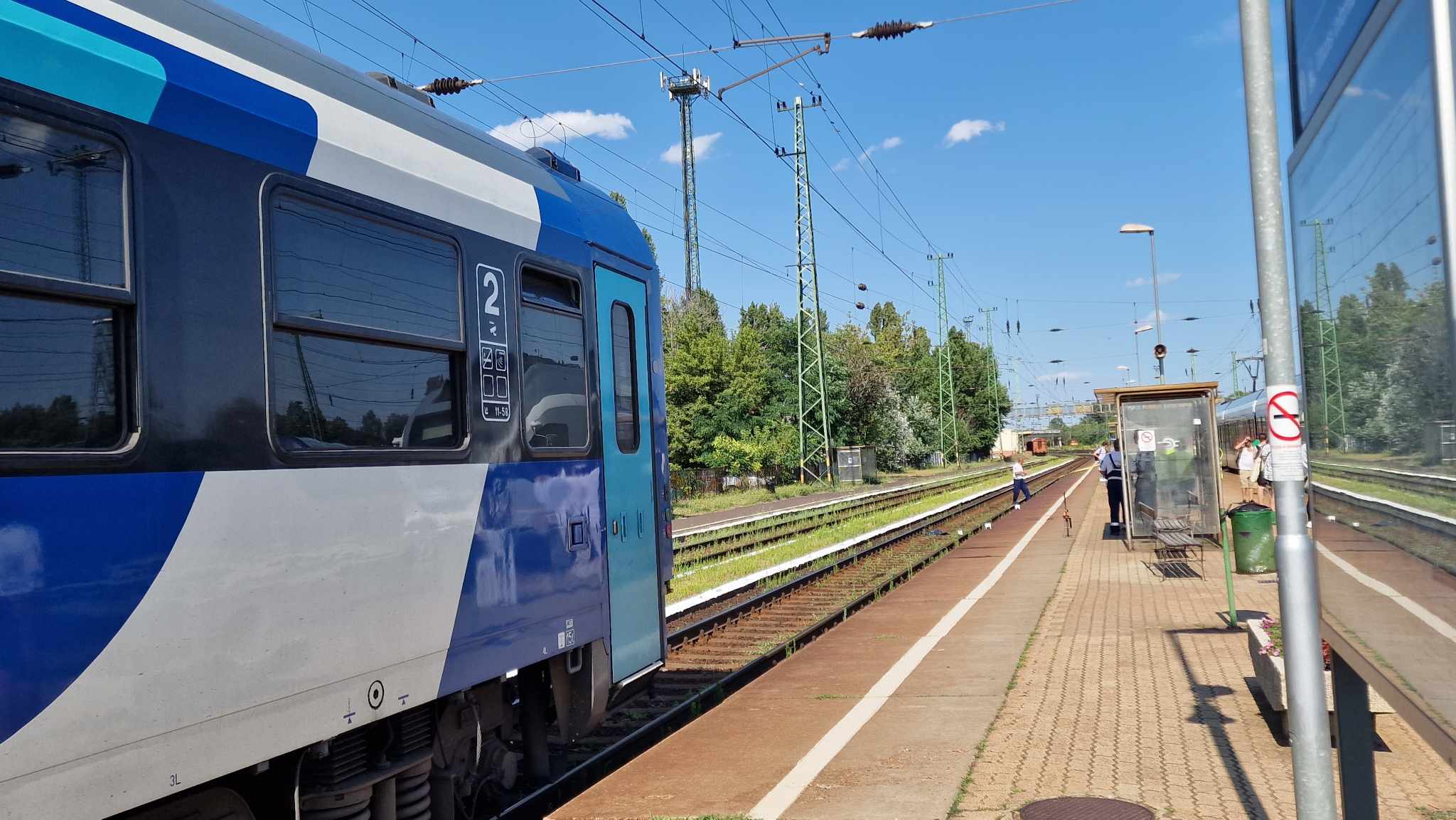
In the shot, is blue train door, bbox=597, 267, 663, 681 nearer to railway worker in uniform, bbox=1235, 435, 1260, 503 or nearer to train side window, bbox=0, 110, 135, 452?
train side window, bbox=0, 110, 135, 452

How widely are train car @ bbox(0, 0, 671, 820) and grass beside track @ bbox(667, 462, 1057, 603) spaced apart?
27.8ft

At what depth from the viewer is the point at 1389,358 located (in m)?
3.05

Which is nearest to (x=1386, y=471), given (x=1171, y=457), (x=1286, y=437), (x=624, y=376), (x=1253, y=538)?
(x=1286, y=437)

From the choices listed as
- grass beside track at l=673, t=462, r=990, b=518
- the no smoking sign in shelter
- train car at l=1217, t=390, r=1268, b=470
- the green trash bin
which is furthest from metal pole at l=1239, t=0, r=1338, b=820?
grass beside track at l=673, t=462, r=990, b=518

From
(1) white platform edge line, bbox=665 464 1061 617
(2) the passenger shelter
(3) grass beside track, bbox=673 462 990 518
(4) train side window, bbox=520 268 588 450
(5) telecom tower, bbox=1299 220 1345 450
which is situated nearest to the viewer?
(5) telecom tower, bbox=1299 220 1345 450

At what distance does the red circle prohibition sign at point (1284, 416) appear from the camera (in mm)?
4535

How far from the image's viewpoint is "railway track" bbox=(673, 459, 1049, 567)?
21.2m

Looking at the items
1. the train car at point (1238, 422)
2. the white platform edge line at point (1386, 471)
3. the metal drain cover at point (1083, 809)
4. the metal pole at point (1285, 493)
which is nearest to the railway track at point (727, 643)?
the metal drain cover at point (1083, 809)

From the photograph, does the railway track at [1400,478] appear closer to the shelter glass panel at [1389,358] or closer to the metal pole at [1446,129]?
the shelter glass panel at [1389,358]

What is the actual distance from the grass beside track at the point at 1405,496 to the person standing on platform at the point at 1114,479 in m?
18.9

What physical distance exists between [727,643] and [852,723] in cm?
393

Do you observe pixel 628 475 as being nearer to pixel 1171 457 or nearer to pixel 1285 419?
pixel 1285 419

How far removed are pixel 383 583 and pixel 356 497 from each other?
39 centimetres

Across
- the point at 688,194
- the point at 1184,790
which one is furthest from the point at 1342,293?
the point at 688,194
